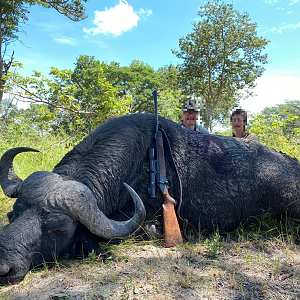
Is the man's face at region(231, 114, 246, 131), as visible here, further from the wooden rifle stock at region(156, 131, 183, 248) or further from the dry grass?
the dry grass

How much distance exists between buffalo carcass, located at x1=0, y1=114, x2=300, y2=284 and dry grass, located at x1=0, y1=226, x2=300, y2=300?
0.26m

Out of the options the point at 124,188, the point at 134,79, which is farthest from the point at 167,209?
the point at 134,79

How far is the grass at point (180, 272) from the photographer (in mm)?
2333

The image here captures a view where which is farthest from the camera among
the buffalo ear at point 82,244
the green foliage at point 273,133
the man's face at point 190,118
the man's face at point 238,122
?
the green foliage at point 273,133

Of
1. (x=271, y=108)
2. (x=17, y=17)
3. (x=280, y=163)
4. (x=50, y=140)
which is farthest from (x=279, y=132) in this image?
(x=271, y=108)

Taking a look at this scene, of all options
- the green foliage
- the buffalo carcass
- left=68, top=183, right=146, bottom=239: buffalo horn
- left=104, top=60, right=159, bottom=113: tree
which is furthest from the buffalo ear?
left=104, top=60, right=159, bottom=113: tree

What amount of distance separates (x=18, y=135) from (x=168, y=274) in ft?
32.0

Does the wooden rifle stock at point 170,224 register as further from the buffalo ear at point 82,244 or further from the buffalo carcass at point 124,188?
the buffalo ear at point 82,244

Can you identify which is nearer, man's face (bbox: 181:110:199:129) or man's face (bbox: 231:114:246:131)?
man's face (bbox: 231:114:246:131)

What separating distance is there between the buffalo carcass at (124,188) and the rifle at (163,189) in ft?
0.38

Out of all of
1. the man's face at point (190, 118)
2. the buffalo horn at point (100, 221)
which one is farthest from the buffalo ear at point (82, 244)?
the man's face at point (190, 118)

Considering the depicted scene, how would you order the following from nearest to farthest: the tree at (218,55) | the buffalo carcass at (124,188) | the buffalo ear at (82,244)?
the buffalo carcass at (124,188) < the buffalo ear at (82,244) < the tree at (218,55)

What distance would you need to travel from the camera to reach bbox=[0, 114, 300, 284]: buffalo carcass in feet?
9.03

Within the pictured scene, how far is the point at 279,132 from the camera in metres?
11.2
